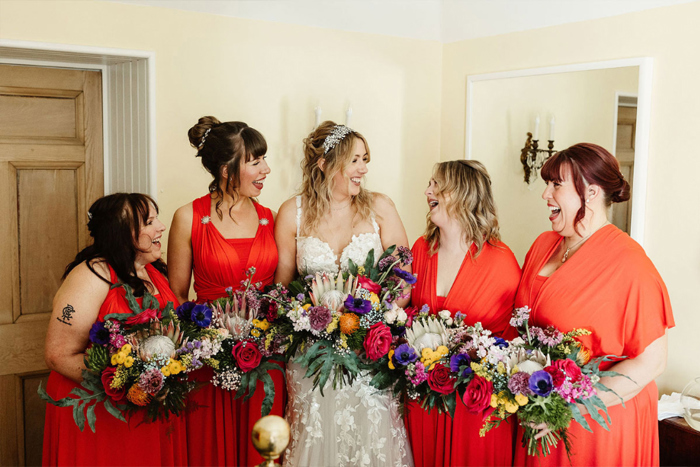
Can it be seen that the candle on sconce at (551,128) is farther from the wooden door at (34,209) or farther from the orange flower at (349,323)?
the wooden door at (34,209)

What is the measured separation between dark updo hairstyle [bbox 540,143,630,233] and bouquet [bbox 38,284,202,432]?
157cm

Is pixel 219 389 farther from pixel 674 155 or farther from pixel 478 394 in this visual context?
pixel 674 155

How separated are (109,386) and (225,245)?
2.99 feet

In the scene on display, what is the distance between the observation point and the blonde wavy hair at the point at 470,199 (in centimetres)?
275

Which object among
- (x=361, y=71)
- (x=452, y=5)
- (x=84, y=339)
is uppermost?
(x=452, y=5)

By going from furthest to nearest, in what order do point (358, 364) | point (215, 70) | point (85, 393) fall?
point (215, 70), point (358, 364), point (85, 393)

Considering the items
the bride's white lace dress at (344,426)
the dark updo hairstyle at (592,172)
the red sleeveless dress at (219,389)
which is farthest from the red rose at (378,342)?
the dark updo hairstyle at (592,172)

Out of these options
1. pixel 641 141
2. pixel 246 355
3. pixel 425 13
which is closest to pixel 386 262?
pixel 246 355

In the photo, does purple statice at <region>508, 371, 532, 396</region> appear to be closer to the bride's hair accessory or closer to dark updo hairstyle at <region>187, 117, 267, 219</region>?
the bride's hair accessory

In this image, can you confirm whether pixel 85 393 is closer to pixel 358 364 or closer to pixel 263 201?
pixel 358 364

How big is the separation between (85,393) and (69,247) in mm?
1586

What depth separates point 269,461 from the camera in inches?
45.1

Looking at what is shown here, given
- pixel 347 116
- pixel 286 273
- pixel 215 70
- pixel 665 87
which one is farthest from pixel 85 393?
pixel 665 87

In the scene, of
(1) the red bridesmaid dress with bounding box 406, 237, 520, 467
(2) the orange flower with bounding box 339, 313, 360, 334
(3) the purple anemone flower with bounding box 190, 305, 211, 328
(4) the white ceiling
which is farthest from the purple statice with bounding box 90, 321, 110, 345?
(4) the white ceiling
